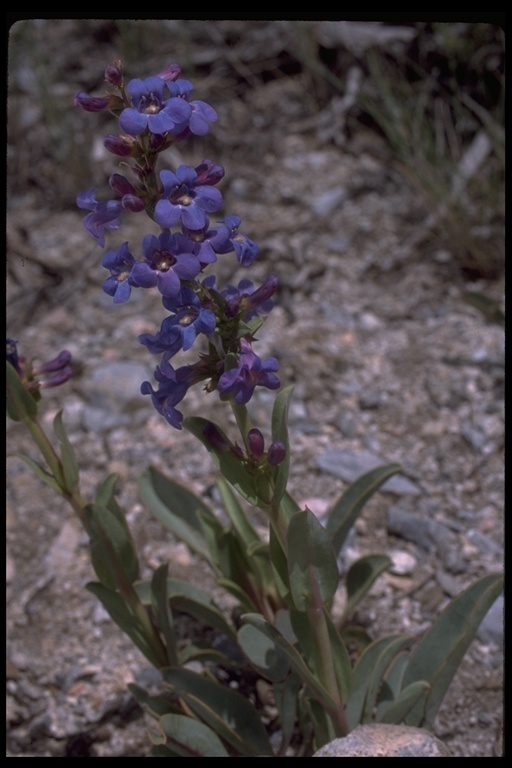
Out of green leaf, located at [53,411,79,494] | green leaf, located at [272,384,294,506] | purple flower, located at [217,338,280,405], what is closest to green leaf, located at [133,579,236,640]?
green leaf, located at [53,411,79,494]

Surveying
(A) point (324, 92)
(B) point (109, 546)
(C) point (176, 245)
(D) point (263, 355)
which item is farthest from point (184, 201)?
(A) point (324, 92)

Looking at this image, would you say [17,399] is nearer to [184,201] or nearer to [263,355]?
[184,201]

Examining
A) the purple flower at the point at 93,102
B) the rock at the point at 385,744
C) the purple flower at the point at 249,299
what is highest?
the purple flower at the point at 93,102

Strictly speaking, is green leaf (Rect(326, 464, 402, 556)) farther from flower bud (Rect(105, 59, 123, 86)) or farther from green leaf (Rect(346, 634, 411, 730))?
flower bud (Rect(105, 59, 123, 86))

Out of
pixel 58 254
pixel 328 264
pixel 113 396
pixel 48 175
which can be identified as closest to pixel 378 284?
pixel 328 264

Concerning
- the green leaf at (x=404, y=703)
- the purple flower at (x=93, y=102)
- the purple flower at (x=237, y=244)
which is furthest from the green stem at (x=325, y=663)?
the purple flower at (x=93, y=102)

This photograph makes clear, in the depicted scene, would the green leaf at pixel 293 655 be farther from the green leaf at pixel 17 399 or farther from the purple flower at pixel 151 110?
the purple flower at pixel 151 110

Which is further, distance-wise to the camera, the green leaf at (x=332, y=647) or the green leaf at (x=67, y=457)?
the green leaf at (x=67, y=457)
